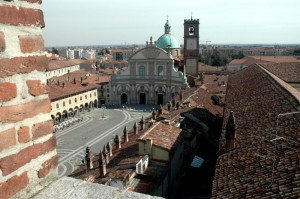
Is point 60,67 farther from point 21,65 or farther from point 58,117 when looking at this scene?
point 21,65

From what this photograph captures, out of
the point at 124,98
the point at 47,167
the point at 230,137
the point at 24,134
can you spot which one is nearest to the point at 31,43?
the point at 24,134

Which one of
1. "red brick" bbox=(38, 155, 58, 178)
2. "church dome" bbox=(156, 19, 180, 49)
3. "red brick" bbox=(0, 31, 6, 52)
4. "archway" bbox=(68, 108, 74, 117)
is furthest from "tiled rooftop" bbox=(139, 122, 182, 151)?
"church dome" bbox=(156, 19, 180, 49)

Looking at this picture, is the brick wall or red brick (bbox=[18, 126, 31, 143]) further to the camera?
red brick (bbox=[18, 126, 31, 143])

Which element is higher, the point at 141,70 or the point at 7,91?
the point at 7,91

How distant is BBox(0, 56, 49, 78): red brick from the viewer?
2229 mm

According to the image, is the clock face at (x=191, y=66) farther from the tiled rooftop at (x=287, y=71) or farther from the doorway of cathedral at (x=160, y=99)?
the tiled rooftop at (x=287, y=71)

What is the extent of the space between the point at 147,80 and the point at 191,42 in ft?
36.5

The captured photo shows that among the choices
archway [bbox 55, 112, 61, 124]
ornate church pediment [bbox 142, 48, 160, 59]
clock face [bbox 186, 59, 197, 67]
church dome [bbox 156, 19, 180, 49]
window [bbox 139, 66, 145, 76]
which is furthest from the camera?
church dome [bbox 156, 19, 180, 49]

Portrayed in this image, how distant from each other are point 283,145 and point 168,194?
8.50 metres

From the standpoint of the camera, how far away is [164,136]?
57.7ft

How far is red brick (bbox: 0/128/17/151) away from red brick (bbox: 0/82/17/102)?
24cm

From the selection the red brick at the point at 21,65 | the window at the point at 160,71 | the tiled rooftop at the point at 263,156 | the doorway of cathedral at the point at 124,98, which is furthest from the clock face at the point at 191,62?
the red brick at the point at 21,65

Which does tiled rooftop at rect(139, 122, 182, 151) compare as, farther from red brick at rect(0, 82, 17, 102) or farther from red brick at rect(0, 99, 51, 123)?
red brick at rect(0, 82, 17, 102)

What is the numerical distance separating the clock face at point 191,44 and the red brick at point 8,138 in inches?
2313
